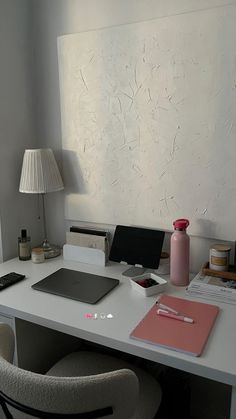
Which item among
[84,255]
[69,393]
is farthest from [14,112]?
[69,393]

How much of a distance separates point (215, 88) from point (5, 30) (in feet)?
3.37

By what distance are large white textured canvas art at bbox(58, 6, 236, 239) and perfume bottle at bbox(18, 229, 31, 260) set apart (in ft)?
1.01

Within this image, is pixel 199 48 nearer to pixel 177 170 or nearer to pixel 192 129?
pixel 192 129

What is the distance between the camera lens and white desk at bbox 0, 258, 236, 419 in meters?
0.96

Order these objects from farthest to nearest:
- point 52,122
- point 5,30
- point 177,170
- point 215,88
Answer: point 52,122
point 5,30
point 177,170
point 215,88

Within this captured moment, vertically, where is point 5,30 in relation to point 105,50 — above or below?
above

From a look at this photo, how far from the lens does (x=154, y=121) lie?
151cm

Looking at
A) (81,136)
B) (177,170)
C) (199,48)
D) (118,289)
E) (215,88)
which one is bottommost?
(118,289)

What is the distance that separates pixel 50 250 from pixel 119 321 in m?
0.75

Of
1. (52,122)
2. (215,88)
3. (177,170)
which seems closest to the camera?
(215,88)

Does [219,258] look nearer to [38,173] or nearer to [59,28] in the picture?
[38,173]

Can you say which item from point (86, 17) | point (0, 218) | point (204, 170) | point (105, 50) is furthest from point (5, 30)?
point (204, 170)

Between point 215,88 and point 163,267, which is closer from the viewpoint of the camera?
point 215,88

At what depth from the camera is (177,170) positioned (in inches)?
59.3
